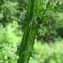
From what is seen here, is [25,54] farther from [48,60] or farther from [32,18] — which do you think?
[48,60]

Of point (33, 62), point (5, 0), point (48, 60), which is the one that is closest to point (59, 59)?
point (48, 60)

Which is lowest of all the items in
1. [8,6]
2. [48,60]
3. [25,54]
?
[48,60]

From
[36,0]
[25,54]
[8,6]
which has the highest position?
[36,0]

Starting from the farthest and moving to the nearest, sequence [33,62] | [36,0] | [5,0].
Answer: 1. [5,0]
2. [33,62]
3. [36,0]

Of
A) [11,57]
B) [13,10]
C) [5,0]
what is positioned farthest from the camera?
[13,10]

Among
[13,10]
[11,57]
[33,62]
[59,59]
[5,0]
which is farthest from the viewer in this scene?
[13,10]

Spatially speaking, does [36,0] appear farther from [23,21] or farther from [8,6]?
[8,6]

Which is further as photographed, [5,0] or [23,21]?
[5,0]

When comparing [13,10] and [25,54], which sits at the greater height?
[25,54]

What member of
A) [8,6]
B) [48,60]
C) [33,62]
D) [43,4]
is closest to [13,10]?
[8,6]
